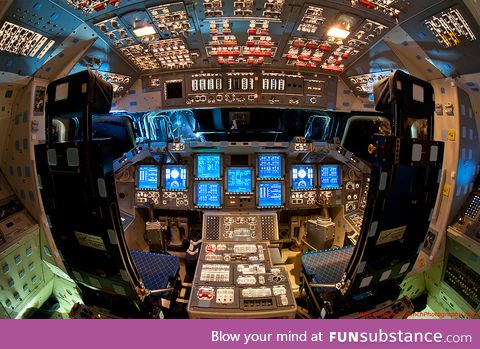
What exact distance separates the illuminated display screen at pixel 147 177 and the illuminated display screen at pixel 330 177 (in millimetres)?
2841

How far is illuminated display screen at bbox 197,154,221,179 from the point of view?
141 inches

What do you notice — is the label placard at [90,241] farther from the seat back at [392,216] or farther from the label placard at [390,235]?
the label placard at [390,235]

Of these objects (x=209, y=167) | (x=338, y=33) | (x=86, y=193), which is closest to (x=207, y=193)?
(x=209, y=167)

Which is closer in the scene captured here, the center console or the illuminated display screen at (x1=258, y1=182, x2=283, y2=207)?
the center console

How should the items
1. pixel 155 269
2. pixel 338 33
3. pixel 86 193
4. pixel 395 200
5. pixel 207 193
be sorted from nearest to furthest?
pixel 86 193
pixel 395 200
pixel 155 269
pixel 338 33
pixel 207 193

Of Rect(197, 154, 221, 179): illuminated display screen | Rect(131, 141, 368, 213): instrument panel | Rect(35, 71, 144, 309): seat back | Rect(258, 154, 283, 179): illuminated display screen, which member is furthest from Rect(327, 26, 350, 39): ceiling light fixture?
Rect(35, 71, 144, 309): seat back

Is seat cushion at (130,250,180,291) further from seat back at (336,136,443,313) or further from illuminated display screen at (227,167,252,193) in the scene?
seat back at (336,136,443,313)

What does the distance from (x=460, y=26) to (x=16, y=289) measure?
538cm

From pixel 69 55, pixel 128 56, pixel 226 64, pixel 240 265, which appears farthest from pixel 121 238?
pixel 226 64

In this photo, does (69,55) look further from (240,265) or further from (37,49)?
(240,265)

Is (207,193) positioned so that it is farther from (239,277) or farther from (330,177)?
(330,177)

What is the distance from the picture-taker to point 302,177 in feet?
12.0

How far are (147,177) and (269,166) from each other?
6.82 feet

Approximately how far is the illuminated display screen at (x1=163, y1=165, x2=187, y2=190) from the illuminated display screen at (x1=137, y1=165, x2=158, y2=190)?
6.9 inches
